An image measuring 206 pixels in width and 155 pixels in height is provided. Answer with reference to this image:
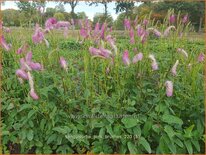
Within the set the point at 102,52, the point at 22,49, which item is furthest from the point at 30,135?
the point at 102,52

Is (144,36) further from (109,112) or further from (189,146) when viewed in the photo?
(189,146)

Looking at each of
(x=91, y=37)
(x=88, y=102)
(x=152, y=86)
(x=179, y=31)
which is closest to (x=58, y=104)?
(x=88, y=102)

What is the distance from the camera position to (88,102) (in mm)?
1964

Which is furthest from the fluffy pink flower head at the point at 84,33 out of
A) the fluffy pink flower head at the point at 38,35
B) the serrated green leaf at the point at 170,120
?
the serrated green leaf at the point at 170,120

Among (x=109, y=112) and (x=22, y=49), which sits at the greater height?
(x=22, y=49)

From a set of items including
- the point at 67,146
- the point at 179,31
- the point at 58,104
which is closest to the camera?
the point at 67,146

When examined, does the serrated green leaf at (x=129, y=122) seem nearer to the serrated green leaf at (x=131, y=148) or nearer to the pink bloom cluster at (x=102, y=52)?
the serrated green leaf at (x=131, y=148)

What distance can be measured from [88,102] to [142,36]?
0.55 m

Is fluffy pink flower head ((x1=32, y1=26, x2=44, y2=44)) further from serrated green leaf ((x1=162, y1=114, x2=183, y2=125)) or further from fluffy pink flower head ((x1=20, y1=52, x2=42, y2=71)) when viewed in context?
serrated green leaf ((x1=162, y1=114, x2=183, y2=125))

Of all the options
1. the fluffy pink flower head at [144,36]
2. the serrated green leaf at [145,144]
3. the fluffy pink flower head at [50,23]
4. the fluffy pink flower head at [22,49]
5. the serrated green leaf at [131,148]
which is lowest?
the serrated green leaf at [131,148]

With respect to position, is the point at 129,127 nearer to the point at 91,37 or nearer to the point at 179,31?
the point at 91,37

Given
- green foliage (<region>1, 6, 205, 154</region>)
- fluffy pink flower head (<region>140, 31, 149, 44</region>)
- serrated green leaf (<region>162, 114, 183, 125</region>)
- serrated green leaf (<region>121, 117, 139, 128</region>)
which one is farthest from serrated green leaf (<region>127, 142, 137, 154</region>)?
fluffy pink flower head (<region>140, 31, 149, 44</region>)

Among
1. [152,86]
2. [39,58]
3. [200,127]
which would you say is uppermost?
[39,58]

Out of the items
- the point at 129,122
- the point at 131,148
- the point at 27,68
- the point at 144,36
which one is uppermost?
the point at 144,36
